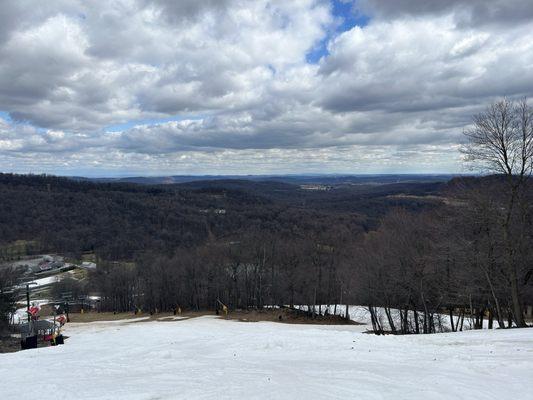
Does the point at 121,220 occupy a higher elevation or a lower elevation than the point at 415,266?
lower

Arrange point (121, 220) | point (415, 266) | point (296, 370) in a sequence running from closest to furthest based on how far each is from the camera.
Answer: point (296, 370)
point (415, 266)
point (121, 220)

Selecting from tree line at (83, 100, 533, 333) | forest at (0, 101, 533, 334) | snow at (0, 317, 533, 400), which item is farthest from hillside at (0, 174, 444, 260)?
snow at (0, 317, 533, 400)

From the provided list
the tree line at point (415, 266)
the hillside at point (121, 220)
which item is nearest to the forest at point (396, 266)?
the tree line at point (415, 266)

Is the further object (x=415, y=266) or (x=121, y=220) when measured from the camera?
(x=121, y=220)

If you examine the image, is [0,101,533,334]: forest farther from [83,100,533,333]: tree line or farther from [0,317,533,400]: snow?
[0,317,533,400]: snow

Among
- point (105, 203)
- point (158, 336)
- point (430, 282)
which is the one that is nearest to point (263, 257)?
point (430, 282)

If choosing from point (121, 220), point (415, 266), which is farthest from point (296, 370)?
point (121, 220)

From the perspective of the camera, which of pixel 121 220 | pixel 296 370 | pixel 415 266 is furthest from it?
pixel 121 220

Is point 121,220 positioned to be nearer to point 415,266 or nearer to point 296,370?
point 415,266

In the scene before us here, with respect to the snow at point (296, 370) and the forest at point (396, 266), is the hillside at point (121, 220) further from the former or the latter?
the snow at point (296, 370)
